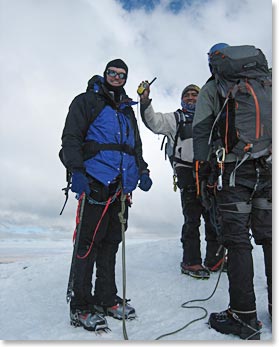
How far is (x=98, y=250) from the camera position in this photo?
13.2ft

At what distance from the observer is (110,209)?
13.0 feet

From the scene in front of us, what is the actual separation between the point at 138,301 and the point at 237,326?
1566 millimetres

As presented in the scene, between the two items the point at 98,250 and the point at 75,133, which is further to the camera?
the point at 98,250

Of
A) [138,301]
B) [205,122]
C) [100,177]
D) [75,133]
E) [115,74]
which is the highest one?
[115,74]

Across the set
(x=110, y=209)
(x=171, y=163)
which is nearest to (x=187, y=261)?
(x=171, y=163)

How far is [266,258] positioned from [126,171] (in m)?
1.68

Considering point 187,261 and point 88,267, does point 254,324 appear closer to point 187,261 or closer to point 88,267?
point 88,267

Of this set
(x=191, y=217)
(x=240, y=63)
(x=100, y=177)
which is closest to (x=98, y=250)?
(x=100, y=177)

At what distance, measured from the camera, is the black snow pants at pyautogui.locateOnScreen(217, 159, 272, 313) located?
3.21 m

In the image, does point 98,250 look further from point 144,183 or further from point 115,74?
point 115,74

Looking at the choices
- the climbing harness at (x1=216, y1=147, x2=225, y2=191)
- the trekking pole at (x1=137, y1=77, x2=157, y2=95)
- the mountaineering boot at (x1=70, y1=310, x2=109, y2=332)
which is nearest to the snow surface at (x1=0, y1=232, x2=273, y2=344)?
the mountaineering boot at (x1=70, y1=310, x2=109, y2=332)

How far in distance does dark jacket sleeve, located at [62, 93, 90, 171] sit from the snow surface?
1688 millimetres

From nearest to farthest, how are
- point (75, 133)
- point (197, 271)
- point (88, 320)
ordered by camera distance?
point (88, 320) → point (75, 133) → point (197, 271)

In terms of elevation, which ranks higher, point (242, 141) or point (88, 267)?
point (242, 141)
